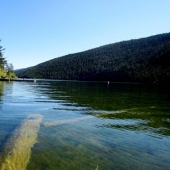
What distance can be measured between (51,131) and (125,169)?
382 inches

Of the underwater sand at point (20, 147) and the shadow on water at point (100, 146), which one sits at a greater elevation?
the underwater sand at point (20, 147)

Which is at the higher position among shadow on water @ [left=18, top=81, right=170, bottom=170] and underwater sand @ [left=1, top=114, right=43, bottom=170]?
underwater sand @ [left=1, top=114, right=43, bottom=170]

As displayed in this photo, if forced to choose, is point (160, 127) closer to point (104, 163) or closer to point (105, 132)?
point (105, 132)

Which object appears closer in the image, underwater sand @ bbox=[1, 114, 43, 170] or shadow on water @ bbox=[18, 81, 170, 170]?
underwater sand @ bbox=[1, 114, 43, 170]

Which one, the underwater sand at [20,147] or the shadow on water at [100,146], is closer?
the underwater sand at [20,147]

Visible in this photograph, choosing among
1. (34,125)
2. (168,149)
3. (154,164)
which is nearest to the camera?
(154,164)

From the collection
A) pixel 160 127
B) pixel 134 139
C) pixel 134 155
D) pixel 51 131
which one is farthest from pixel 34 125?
pixel 160 127

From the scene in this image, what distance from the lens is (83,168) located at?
14.5 meters

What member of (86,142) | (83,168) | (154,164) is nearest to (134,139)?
(86,142)

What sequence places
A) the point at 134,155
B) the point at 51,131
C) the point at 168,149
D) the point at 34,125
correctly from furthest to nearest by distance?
the point at 34,125 < the point at 51,131 < the point at 168,149 < the point at 134,155

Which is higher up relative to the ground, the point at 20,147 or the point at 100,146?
the point at 20,147

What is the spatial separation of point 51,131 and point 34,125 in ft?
7.53

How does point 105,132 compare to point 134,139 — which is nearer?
point 134,139

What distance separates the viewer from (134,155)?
16953 millimetres
